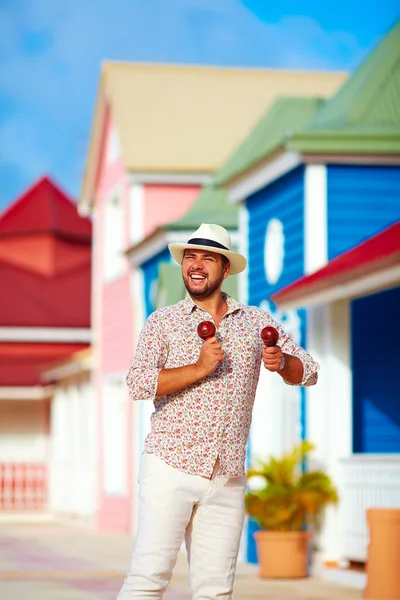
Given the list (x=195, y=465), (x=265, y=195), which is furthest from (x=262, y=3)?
(x=195, y=465)

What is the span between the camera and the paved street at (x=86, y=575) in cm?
1161

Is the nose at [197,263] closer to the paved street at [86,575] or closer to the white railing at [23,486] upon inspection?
the paved street at [86,575]

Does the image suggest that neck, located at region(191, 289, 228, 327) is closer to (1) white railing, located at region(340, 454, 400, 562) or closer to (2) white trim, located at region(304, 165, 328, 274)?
(1) white railing, located at region(340, 454, 400, 562)

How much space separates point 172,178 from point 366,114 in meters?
8.27

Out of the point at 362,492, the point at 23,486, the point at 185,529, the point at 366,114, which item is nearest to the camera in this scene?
the point at 185,529

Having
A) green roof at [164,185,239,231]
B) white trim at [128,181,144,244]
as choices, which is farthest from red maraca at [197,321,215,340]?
white trim at [128,181,144,244]

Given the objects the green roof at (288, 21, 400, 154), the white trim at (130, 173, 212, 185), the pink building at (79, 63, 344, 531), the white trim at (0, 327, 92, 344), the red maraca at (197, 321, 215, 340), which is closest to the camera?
the red maraca at (197, 321, 215, 340)

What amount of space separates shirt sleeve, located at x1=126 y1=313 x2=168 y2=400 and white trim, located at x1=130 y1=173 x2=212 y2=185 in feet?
53.2

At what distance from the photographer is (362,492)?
42.0 feet

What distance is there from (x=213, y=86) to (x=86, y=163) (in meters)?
4.13

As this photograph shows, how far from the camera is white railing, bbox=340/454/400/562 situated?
1238 cm

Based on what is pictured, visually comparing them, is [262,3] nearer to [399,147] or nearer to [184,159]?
[184,159]

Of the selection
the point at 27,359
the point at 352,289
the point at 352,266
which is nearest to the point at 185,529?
the point at 352,266

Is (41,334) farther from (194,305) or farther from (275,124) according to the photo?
(194,305)
